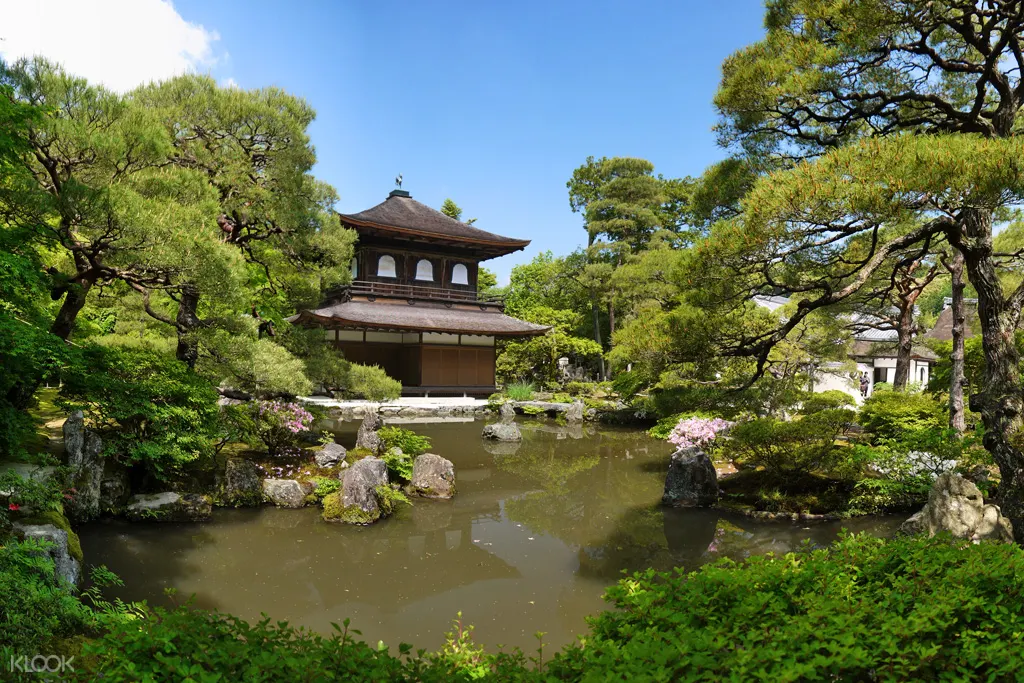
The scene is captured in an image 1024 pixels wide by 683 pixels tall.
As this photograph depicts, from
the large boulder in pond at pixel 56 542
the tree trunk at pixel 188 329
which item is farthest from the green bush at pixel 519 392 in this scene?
the large boulder in pond at pixel 56 542

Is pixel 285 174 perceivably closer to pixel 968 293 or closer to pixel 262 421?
pixel 262 421

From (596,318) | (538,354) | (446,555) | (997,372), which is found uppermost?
(596,318)

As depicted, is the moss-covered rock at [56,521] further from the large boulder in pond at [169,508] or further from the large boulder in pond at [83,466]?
the large boulder in pond at [169,508]

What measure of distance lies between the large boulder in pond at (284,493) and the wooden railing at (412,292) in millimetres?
12291

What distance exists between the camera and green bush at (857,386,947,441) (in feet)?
31.0

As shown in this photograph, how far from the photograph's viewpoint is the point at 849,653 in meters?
2.01

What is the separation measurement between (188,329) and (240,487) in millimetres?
2290

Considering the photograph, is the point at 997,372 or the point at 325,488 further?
the point at 325,488

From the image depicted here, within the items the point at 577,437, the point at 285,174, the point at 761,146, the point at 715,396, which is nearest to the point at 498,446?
the point at 577,437

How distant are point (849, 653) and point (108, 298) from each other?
1315 centimetres

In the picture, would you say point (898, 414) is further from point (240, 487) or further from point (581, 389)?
point (581, 389)

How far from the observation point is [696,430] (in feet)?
34.0

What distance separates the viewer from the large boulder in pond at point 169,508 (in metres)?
6.38

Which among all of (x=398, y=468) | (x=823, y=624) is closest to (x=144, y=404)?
(x=398, y=468)
